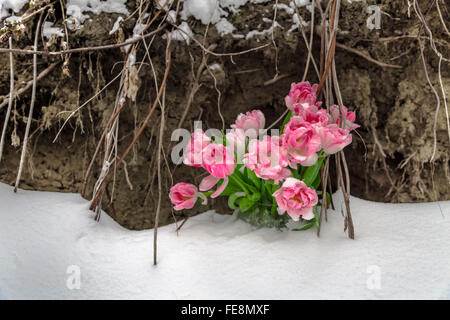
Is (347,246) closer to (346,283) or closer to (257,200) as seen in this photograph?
(346,283)

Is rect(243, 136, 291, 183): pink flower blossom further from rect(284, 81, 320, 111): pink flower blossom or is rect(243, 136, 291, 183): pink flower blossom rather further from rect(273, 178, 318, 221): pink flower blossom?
rect(284, 81, 320, 111): pink flower blossom

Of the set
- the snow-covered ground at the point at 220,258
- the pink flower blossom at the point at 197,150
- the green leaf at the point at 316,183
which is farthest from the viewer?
the green leaf at the point at 316,183

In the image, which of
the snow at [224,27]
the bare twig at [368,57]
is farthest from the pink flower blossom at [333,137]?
the snow at [224,27]

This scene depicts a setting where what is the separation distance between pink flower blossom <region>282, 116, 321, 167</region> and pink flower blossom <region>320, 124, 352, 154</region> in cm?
2

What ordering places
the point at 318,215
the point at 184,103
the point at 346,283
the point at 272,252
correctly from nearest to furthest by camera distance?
the point at 346,283 → the point at 272,252 → the point at 318,215 → the point at 184,103

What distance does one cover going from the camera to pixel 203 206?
3.90 feet

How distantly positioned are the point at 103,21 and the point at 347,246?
0.94 meters

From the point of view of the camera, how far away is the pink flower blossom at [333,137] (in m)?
0.89

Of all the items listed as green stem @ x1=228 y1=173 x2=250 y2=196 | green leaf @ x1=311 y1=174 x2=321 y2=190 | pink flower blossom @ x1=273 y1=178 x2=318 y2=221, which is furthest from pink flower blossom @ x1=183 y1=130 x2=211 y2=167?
green leaf @ x1=311 y1=174 x2=321 y2=190

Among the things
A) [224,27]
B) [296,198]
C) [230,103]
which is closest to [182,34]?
[224,27]

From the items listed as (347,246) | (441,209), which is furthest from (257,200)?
(441,209)

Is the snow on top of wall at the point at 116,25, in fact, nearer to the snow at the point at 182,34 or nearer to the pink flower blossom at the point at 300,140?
the snow at the point at 182,34

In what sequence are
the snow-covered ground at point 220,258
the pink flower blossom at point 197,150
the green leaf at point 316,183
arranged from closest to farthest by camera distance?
the snow-covered ground at point 220,258 < the pink flower blossom at point 197,150 < the green leaf at point 316,183

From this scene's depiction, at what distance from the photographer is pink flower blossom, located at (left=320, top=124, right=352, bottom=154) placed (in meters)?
0.89
